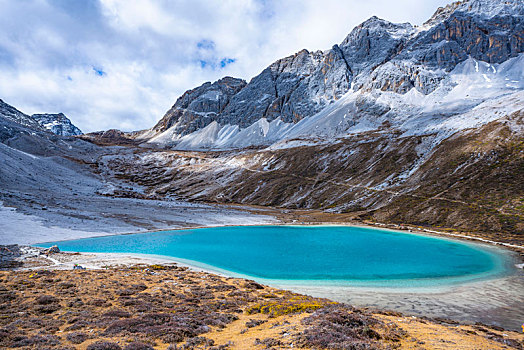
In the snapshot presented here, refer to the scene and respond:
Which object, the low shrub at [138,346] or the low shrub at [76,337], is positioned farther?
the low shrub at [76,337]

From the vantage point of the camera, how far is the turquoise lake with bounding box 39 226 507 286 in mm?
35281

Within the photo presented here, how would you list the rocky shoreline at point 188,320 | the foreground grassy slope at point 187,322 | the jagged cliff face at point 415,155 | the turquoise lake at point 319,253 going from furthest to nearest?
the jagged cliff face at point 415,155, the turquoise lake at point 319,253, the rocky shoreline at point 188,320, the foreground grassy slope at point 187,322

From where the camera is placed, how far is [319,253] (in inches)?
1870

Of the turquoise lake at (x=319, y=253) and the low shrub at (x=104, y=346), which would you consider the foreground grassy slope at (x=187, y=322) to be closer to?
the low shrub at (x=104, y=346)

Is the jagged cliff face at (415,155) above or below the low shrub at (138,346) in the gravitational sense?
above

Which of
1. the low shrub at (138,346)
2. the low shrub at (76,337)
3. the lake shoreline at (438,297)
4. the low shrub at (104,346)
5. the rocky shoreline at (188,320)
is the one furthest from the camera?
the lake shoreline at (438,297)

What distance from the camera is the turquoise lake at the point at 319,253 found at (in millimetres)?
35281

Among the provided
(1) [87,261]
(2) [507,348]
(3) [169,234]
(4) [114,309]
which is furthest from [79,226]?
(2) [507,348]

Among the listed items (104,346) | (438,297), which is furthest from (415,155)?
(104,346)

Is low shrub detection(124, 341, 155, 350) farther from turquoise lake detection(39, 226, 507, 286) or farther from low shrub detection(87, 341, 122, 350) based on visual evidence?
turquoise lake detection(39, 226, 507, 286)

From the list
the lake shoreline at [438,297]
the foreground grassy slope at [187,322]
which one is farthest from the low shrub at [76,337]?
the lake shoreline at [438,297]

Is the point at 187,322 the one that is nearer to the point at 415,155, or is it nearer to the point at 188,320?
the point at 188,320

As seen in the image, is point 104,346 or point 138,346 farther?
point 138,346

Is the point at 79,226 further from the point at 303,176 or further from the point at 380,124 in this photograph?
the point at 380,124
